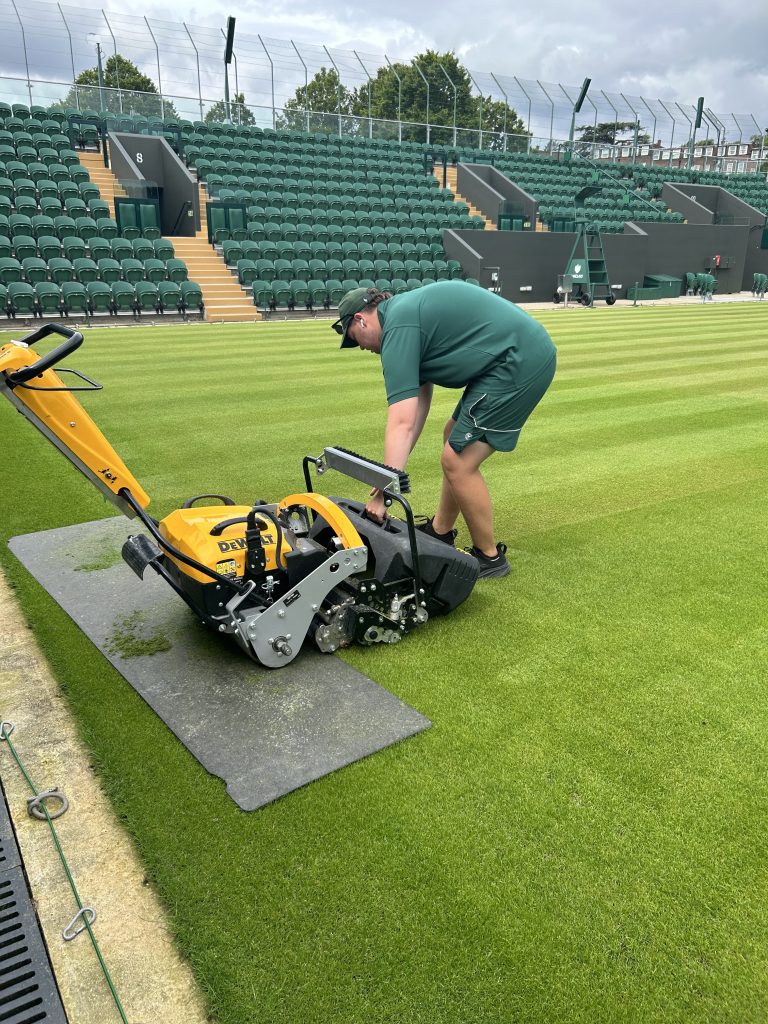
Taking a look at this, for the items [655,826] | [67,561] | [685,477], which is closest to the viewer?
[655,826]

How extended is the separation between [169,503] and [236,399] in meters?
3.50

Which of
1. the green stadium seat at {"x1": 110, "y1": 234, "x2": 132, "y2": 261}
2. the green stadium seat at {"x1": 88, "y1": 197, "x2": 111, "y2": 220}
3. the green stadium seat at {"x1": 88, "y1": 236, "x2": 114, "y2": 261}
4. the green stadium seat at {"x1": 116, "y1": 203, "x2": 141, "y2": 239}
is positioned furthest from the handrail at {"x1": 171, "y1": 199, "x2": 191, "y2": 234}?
the green stadium seat at {"x1": 88, "y1": 236, "x2": 114, "y2": 261}

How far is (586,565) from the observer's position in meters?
4.20

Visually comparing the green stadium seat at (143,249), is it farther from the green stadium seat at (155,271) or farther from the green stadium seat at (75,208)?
the green stadium seat at (75,208)

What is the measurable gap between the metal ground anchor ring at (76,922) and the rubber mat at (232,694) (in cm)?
51

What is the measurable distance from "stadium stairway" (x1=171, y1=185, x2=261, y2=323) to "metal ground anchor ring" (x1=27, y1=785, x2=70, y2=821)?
604 inches

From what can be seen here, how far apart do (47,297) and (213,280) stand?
515 cm

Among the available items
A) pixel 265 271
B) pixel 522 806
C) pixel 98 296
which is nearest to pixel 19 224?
pixel 98 296

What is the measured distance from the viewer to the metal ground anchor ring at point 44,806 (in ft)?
7.54

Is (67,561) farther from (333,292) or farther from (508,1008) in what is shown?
(333,292)

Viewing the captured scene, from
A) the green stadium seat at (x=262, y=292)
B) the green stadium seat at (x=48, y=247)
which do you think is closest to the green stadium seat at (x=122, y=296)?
the green stadium seat at (x=48, y=247)

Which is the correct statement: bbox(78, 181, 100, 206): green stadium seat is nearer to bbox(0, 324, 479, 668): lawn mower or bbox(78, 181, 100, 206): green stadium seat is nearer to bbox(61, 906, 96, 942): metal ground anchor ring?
bbox(0, 324, 479, 668): lawn mower

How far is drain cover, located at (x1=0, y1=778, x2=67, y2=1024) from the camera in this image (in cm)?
171

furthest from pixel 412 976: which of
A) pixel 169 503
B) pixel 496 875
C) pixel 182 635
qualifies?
pixel 169 503
